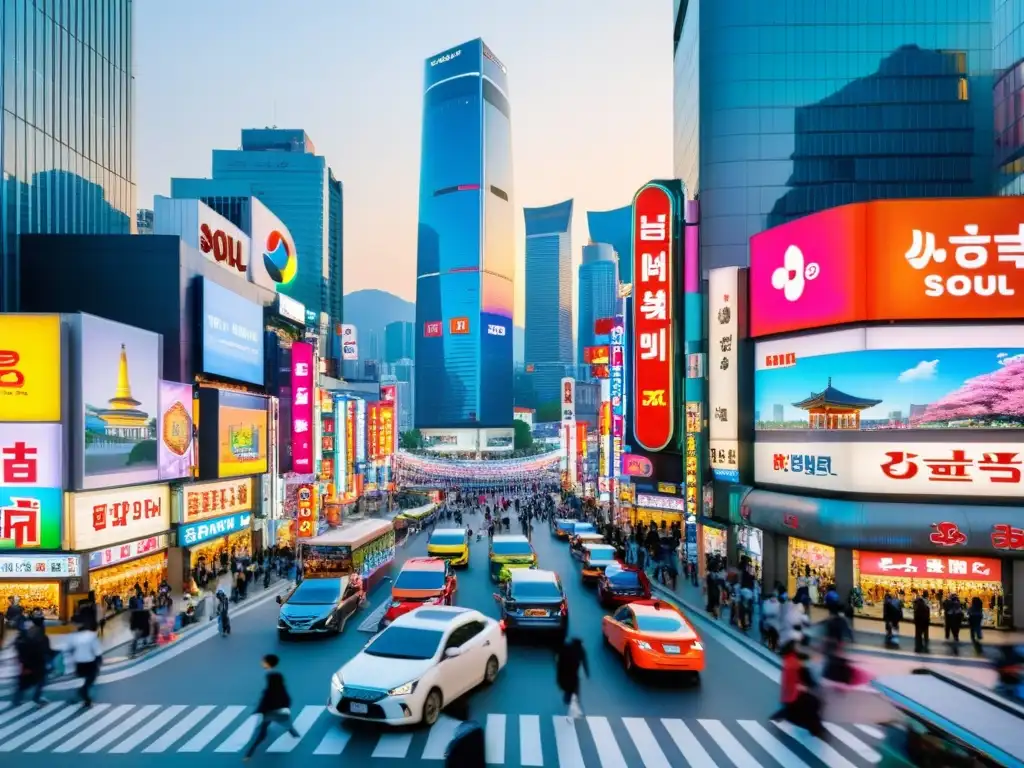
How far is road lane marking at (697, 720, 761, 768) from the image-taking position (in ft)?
38.8

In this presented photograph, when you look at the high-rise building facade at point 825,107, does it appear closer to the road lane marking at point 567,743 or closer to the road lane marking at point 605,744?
the road lane marking at point 605,744

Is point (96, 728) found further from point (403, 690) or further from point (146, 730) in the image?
point (403, 690)

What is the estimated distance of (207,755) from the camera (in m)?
11.9

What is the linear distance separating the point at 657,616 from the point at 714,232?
52694 millimetres

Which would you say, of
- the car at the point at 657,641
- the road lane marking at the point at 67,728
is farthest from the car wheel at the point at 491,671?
the road lane marking at the point at 67,728

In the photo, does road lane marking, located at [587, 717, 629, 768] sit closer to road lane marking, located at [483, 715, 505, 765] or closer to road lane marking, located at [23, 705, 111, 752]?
road lane marking, located at [483, 715, 505, 765]

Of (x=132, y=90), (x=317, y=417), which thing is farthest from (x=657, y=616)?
(x=132, y=90)

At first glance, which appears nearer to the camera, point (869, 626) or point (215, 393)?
point (869, 626)

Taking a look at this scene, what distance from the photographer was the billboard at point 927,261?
23938mm

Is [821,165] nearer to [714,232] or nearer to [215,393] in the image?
[714,232]

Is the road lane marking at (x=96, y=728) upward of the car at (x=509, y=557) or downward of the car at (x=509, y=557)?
upward

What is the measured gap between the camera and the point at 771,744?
12.7 metres

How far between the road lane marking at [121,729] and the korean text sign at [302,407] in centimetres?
3368

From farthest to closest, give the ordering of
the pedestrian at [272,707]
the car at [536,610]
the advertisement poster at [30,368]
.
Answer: the advertisement poster at [30,368] → the car at [536,610] → the pedestrian at [272,707]
